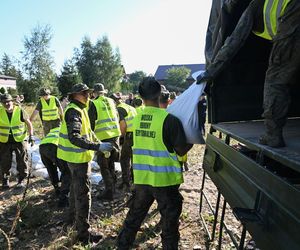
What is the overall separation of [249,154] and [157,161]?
2.73ft

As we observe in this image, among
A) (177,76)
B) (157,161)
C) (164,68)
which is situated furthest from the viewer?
(164,68)

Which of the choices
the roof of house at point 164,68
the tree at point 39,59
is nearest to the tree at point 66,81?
the tree at point 39,59

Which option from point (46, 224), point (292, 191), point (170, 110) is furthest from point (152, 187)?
point (46, 224)

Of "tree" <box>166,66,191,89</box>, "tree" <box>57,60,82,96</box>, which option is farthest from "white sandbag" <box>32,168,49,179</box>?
"tree" <box>166,66,191,89</box>

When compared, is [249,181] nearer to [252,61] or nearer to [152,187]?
[152,187]

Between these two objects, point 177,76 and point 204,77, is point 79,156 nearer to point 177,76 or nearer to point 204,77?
point 204,77

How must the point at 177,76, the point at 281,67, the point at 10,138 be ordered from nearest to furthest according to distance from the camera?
the point at 281,67 < the point at 10,138 < the point at 177,76

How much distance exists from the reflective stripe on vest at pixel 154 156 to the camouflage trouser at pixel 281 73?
1.19 meters

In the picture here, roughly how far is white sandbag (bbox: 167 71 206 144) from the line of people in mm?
64

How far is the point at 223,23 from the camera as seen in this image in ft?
10.7

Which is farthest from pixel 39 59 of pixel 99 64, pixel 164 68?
pixel 164 68

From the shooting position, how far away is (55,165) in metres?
6.24

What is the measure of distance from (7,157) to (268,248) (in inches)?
252

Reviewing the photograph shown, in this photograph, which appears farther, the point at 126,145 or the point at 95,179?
the point at 95,179
